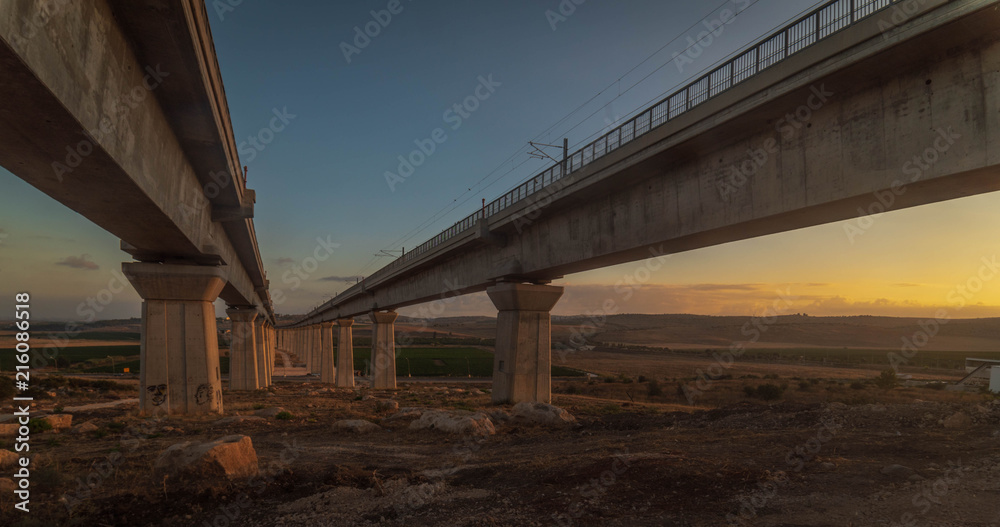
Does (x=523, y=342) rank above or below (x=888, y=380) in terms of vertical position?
above

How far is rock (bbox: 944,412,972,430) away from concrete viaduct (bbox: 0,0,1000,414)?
5261 mm

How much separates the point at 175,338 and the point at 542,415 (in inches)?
578

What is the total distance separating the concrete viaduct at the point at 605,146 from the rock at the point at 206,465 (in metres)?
4.87

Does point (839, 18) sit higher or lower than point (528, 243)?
higher

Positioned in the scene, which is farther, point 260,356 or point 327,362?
point 327,362

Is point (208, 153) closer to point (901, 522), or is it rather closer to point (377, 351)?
point (901, 522)

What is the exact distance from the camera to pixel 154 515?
722 centimetres

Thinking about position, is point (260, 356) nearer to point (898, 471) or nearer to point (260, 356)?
point (260, 356)

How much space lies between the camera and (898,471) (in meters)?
8.09

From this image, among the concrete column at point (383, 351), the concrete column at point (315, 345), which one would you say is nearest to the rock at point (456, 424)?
the concrete column at point (383, 351)

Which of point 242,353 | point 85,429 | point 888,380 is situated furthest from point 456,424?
point 888,380

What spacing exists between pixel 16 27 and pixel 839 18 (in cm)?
1293

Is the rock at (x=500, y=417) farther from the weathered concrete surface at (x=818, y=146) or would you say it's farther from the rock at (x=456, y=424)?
the weathered concrete surface at (x=818, y=146)

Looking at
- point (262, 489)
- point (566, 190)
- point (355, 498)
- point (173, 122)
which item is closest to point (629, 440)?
point (355, 498)
